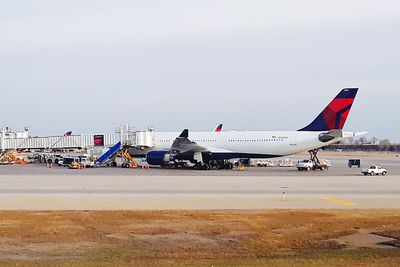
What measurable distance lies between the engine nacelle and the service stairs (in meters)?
6.97

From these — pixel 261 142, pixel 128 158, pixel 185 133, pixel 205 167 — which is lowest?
pixel 205 167

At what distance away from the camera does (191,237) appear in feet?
63.4

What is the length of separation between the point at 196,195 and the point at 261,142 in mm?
32214

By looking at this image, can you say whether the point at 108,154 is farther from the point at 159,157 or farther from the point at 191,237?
the point at 191,237

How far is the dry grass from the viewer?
1528 cm

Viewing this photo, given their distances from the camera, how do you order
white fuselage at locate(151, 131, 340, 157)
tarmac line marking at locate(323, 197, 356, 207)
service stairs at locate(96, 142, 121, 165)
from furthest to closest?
service stairs at locate(96, 142, 121, 165)
white fuselage at locate(151, 131, 340, 157)
tarmac line marking at locate(323, 197, 356, 207)

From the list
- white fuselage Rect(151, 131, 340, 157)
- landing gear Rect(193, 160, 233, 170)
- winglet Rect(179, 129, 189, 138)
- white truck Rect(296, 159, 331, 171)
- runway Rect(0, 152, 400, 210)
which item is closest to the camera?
runway Rect(0, 152, 400, 210)

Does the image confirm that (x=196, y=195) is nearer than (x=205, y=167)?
Yes

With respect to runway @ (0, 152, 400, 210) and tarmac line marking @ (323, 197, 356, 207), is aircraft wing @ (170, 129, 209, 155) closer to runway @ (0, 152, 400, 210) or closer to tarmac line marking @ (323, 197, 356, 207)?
runway @ (0, 152, 400, 210)

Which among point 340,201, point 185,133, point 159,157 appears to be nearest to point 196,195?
point 340,201

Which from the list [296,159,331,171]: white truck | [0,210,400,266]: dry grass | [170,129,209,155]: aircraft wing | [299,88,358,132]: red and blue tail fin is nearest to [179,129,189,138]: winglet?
[170,129,209,155]: aircraft wing

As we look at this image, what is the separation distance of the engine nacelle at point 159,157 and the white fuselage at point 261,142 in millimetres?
5333

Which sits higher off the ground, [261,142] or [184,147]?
[261,142]

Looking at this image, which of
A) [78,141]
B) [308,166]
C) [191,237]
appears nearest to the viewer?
[191,237]
